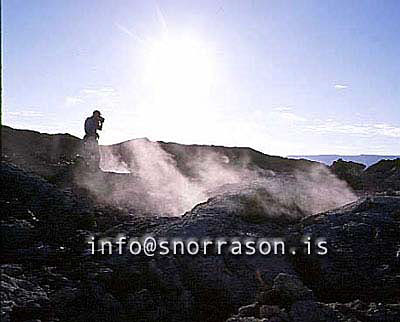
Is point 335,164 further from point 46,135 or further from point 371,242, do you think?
point 46,135

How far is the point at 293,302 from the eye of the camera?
560 cm

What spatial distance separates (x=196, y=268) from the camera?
6.79 metres

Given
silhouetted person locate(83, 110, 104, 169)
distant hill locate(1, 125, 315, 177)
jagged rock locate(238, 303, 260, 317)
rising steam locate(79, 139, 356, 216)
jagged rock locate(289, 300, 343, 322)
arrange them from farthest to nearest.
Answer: distant hill locate(1, 125, 315, 177) < silhouetted person locate(83, 110, 104, 169) < rising steam locate(79, 139, 356, 216) < jagged rock locate(238, 303, 260, 317) < jagged rock locate(289, 300, 343, 322)

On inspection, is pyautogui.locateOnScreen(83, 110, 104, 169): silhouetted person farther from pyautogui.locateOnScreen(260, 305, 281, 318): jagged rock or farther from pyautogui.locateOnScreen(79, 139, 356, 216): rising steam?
pyautogui.locateOnScreen(260, 305, 281, 318): jagged rock

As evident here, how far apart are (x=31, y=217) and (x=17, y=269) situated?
1.45m

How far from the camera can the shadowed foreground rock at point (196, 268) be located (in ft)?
18.6

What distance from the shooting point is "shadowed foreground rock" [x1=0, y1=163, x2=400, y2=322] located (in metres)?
5.67

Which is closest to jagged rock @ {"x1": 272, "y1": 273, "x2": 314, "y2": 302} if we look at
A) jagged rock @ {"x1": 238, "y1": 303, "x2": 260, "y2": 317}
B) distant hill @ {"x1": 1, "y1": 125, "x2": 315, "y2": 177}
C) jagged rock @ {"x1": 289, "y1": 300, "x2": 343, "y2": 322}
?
jagged rock @ {"x1": 289, "y1": 300, "x2": 343, "y2": 322}

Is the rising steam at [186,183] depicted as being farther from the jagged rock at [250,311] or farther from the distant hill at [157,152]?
the jagged rock at [250,311]

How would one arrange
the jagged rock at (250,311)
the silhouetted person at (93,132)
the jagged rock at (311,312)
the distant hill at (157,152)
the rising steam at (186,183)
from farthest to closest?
the distant hill at (157,152), the silhouetted person at (93,132), the rising steam at (186,183), the jagged rock at (250,311), the jagged rock at (311,312)

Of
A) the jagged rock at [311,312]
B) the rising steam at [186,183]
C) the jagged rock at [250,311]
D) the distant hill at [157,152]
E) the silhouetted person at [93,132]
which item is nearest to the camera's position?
the jagged rock at [311,312]

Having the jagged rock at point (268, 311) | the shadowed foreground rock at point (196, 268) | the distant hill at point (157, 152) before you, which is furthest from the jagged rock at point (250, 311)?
the distant hill at point (157, 152)

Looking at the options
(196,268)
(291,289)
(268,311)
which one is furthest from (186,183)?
(268,311)

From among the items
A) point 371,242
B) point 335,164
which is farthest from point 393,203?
point 335,164
